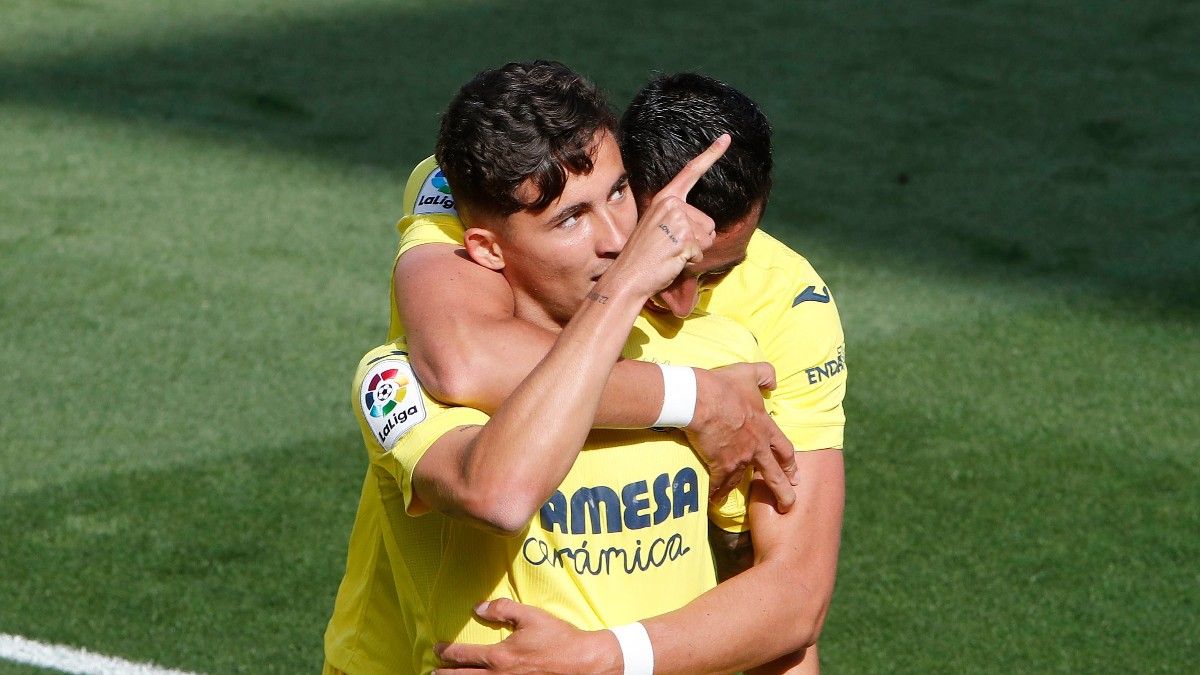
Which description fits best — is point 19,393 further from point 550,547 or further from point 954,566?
point 550,547

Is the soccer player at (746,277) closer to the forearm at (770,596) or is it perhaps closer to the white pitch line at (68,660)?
the forearm at (770,596)

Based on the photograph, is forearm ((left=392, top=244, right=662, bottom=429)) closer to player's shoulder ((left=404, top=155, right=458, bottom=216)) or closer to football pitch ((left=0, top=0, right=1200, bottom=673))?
player's shoulder ((left=404, top=155, right=458, bottom=216))

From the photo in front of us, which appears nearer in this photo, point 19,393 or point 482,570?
point 482,570

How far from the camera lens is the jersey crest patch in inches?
91.8

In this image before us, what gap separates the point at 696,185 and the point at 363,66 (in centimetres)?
731

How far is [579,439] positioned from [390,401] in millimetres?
354

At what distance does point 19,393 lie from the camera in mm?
5734

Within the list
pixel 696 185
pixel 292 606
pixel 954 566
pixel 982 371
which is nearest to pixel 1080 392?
pixel 982 371

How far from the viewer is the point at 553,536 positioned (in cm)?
238

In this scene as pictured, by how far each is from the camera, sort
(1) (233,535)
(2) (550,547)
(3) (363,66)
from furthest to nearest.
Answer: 1. (3) (363,66)
2. (1) (233,535)
3. (2) (550,547)

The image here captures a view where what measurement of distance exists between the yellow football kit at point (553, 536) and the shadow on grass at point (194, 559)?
1.88m

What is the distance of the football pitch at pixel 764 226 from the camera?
4570mm

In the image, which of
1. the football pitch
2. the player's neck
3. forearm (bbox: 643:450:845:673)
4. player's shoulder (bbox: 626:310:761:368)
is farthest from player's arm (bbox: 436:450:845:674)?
the football pitch

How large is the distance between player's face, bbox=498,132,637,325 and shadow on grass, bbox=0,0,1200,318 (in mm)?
4848
